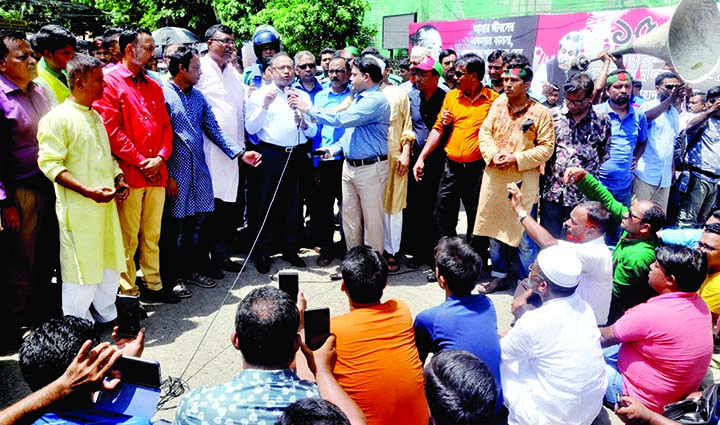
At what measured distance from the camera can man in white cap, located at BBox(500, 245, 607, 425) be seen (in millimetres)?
2682

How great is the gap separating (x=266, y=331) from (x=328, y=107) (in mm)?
3829

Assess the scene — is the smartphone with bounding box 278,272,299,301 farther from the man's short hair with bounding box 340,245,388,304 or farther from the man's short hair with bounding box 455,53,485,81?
the man's short hair with bounding box 455,53,485,81

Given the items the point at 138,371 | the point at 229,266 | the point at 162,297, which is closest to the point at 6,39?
the point at 162,297

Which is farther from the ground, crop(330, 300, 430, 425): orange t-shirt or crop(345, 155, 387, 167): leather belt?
crop(345, 155, 387, 167): leather belt

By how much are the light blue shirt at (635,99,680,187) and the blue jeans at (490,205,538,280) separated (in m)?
1.78

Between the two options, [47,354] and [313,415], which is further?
[47,354]

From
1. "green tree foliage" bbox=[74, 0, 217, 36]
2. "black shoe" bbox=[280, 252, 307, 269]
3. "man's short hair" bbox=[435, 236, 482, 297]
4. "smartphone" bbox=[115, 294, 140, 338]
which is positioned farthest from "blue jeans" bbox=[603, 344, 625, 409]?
"green tree foliage" bbox=[74, 0, 217, 36]

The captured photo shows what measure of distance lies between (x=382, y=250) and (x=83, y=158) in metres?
2.87

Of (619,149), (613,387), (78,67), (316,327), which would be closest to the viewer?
(316,327)

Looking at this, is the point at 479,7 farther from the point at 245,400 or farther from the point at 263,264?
the point at 245,400

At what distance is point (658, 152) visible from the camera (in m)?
5.96

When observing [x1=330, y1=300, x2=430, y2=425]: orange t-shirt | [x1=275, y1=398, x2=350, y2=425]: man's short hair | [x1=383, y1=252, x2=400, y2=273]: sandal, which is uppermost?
[x1=275, y1=398, x2=350, y2=425]: man's short hair

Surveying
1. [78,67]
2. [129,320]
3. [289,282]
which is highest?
[78,67]

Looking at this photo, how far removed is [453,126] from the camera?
523 centimetres
